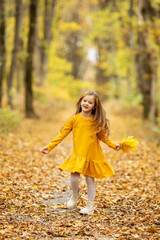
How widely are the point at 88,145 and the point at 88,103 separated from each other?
2.07 feet

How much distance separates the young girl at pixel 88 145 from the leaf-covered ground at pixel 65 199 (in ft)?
1.58

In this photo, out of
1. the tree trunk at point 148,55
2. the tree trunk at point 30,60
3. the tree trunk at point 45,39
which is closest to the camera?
the tree trunk at point 148,55

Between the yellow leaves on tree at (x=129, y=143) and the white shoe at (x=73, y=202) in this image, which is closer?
the yellow leaves on tree at (x=129, y=143)

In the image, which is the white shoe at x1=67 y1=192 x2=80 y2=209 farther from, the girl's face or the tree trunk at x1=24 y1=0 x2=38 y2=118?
the tree trunk at x1=24 y1=0 x2=38 y2=118

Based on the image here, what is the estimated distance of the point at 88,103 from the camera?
4.79 meters

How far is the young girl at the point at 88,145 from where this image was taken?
4742 mm

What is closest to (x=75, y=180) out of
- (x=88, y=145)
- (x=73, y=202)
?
(x=73, y=202)

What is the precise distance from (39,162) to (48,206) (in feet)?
9.81

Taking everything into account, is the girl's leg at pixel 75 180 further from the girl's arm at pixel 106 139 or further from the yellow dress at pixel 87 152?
the girl's arm at pixel 106 139

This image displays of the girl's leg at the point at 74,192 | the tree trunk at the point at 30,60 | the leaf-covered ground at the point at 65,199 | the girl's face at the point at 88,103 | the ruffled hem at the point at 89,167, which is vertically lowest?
the leaf-covered ground at the point at 65,199

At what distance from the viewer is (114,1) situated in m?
27.4

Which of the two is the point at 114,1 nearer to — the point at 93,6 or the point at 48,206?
the point at 93,6

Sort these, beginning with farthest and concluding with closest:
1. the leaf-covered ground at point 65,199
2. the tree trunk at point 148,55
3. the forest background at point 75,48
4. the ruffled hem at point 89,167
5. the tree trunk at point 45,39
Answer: the tree trunk at point 45,39 < the forest background at point 75,48 < the tree trunk at point 148,55 < the ruffled hem at point 89,167 < the leaf-covered ground at point 65,199

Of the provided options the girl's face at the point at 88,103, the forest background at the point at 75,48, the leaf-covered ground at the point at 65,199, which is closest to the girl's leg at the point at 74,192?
the leaf-covered ground at the point at 65,199
